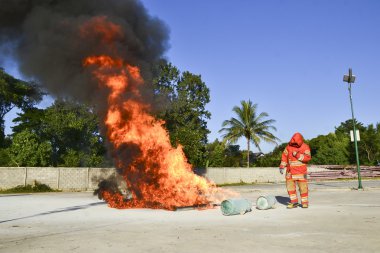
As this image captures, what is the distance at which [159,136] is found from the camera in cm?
1213

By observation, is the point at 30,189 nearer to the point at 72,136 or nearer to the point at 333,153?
the point at 72,136

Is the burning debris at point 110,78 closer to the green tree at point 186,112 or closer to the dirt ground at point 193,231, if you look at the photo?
the dirt ground at point 193,231

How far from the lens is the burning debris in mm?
11609

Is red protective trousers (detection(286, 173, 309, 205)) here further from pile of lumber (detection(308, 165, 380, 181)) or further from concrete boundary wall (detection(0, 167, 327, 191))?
pile of lumber (detection(308, 165, 380, 181))

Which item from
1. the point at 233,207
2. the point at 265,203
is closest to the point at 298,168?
the point at 265,203

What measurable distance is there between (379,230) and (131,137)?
298 inches

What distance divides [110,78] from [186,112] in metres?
18.9

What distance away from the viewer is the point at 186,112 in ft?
101

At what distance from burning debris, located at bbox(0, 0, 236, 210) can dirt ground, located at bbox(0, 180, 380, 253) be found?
1.22 meters

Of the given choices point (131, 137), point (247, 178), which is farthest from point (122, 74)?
point (247, 178)

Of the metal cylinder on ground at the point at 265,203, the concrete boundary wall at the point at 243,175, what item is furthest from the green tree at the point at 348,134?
the metal cylinder on ground at the point at 265,203

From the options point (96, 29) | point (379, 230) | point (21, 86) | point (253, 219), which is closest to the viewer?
point (379, 230)

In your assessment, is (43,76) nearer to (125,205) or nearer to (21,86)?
(125,205)

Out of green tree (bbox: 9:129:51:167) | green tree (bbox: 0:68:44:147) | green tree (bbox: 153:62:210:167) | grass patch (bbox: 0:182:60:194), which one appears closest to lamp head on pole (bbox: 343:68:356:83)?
green tree (bbox: 153:62:210:167)
